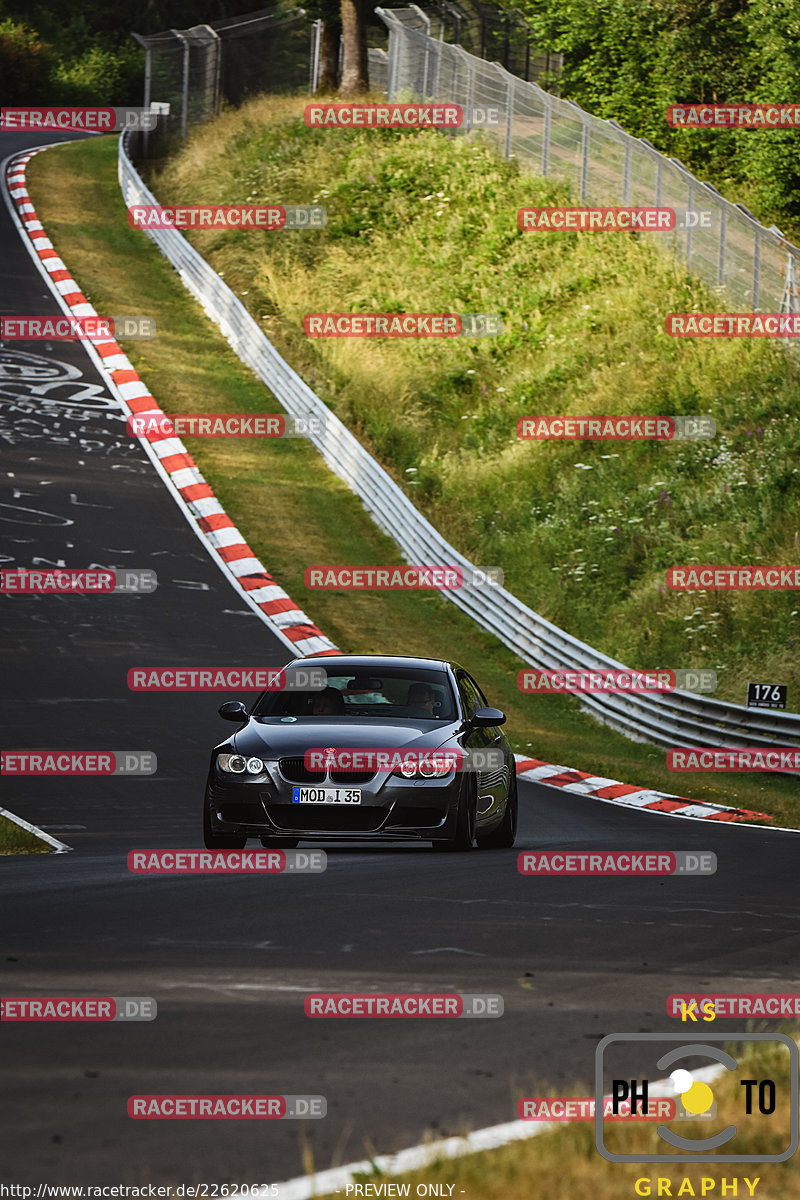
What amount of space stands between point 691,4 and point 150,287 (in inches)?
636

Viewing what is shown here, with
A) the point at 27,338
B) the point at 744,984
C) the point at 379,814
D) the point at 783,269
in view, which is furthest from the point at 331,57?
the point at 744,984

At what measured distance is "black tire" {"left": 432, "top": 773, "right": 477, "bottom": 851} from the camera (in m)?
10.6

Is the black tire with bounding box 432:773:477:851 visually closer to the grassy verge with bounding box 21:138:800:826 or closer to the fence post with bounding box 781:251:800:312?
the grassy verge with bounding box 21:138:800:826

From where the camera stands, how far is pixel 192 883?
9086 millimetres

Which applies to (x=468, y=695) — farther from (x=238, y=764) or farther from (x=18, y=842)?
(x=18, y=842)

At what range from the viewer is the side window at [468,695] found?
460 inches

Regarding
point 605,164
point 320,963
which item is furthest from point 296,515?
point 320,963

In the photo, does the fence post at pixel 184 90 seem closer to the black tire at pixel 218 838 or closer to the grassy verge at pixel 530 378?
the grassy verge at pixel 530 378

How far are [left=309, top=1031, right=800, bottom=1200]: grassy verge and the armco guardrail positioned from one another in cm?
1541

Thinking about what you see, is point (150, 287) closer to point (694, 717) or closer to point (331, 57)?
point (331, 57)

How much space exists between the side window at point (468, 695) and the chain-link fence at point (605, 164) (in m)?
21.6

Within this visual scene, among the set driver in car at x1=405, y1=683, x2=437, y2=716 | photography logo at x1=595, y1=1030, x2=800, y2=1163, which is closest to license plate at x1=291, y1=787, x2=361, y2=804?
driver in car at x1=405, y1=683, x2=437, y2=716

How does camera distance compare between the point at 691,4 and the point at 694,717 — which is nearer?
the point at 694,717

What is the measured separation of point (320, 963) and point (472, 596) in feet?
63.1
